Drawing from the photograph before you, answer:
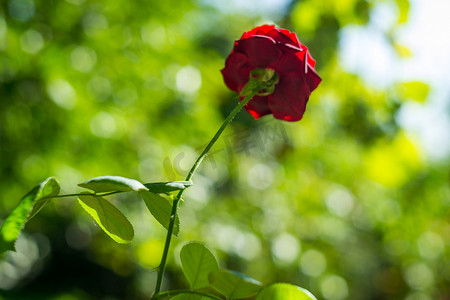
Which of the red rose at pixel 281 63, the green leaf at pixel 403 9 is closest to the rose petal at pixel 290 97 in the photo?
the red rose at pixel 281 63

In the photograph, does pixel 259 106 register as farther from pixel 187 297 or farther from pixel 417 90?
pixel 417 90

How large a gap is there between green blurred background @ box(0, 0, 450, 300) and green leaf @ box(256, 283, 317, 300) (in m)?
0.69

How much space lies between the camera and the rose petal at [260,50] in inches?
13.9

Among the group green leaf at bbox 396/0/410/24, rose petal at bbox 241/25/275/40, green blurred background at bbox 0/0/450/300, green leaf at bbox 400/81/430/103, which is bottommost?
green blurred background at bbox 0/0/450/300

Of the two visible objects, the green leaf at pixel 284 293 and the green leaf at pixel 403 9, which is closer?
the green leaf at pixel 284 293

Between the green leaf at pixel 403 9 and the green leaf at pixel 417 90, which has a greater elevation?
the green leaf at pixel 403 9

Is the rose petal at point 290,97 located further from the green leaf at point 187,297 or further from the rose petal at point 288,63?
the green leaf at point 187,297

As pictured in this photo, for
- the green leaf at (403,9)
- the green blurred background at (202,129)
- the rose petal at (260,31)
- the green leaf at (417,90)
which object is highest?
the green leaf at (403,9)

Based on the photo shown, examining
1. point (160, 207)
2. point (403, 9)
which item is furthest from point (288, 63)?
point (403, 9)

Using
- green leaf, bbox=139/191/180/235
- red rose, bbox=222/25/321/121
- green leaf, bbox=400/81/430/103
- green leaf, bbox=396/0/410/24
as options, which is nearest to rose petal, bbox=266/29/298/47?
red rose, bbox=222/25/321/121

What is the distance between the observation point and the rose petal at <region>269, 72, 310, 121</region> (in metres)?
0.36

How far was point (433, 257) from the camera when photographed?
3361 mm

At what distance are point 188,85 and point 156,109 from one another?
252mm

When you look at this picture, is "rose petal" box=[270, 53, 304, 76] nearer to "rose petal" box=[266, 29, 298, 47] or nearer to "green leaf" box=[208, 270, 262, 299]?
"rose petal" box=[266, 29, 298, 47]
